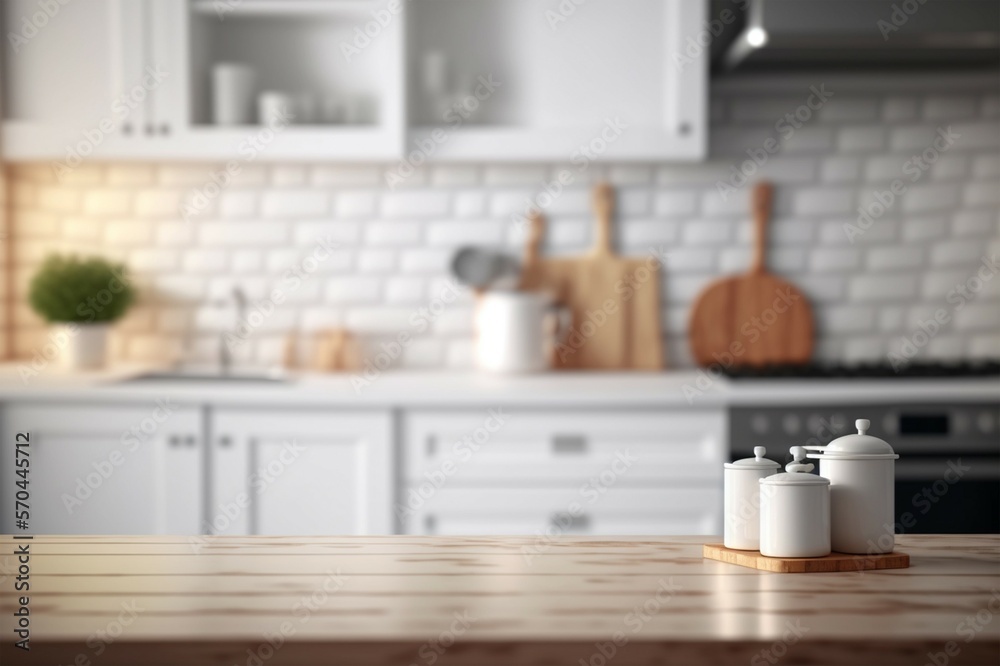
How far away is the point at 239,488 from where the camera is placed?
289 cm

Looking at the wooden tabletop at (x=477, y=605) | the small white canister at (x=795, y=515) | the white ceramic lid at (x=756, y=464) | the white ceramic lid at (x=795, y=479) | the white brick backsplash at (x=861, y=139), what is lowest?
the wooden tabletop at (x=477, y=605)

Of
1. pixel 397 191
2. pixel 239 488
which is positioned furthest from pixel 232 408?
pixel 397 191

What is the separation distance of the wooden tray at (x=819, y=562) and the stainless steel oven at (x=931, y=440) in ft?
5.36

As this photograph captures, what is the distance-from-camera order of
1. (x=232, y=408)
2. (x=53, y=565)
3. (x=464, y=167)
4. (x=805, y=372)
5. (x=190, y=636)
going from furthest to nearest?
(x=464, y=167), (x=805, y=372), (x=232, y=408), (x=53, y=565), (x=190, y=636)

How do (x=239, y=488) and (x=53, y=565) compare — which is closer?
(x=53, y=565)

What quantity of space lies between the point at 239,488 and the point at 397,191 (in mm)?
1237

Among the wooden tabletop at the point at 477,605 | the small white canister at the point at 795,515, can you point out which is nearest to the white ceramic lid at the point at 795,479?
the small white canister at the point at 795,515

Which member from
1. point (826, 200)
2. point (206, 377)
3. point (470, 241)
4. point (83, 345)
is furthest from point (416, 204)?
point (826, 200)

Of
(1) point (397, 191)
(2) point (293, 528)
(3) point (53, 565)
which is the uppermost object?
(1) point (397, 191)

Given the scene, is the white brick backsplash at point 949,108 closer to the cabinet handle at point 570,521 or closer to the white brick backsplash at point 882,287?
the white brick backsplash at point 882,287

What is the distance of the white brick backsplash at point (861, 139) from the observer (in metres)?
3.53

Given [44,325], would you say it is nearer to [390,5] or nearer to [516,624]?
[390,5]

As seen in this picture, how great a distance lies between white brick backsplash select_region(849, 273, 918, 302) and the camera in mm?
3553

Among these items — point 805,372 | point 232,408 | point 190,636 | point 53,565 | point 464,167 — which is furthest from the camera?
point 464,167
